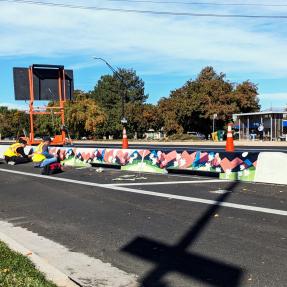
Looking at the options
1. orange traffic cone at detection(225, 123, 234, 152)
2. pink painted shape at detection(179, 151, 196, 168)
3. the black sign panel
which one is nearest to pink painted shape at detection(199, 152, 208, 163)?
pink painted shape at detection(179, 151, 196, 168)

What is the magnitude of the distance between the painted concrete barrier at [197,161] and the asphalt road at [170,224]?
1.72 ft

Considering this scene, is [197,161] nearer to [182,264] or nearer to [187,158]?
[187,158]

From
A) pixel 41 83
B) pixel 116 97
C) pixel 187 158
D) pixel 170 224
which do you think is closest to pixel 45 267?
pixel 170 224

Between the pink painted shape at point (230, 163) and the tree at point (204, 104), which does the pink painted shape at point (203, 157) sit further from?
the tree at point (204, 104)

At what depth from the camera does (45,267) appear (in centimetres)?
531

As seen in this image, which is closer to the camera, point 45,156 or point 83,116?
point 45,156

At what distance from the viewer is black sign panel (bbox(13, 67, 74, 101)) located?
28078 mm

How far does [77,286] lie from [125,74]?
11689 cm

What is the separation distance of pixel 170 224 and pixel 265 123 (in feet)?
161

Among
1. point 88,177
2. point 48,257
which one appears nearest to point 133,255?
point 48,257

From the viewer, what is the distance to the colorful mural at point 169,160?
12.4 metres

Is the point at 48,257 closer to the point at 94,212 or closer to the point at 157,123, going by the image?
the point at 94,212

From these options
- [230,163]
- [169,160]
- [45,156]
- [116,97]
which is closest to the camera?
[230,163]

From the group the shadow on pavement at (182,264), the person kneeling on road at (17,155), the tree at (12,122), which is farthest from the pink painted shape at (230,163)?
the tree at (12,122)
